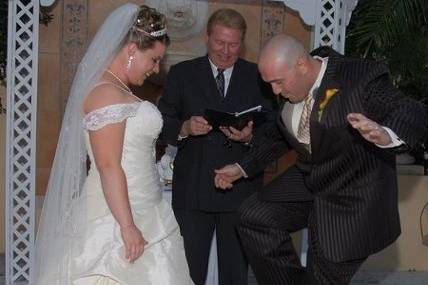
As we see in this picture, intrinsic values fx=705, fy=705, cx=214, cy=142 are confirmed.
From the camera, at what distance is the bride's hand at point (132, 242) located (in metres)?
3.09

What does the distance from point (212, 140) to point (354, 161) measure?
1.01 m

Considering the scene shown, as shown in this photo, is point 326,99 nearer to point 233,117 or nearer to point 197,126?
point 233,117

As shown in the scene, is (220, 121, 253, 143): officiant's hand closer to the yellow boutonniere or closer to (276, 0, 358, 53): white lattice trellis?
the yellow boutonniere

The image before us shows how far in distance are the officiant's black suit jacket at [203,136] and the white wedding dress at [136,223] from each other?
2.53 ft

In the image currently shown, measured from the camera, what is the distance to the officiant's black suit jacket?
13.4 feet

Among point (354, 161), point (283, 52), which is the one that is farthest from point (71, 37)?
point (354, 161)

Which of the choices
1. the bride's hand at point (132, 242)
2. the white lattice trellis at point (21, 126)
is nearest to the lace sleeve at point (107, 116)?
the bride's hand at point (132, 242)

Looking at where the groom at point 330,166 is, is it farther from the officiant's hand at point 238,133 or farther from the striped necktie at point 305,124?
the officiant's hand at point 238,133

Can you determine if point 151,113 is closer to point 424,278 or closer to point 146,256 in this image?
point 146,256

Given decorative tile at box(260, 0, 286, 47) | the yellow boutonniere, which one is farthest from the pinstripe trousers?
decorative tile at box(260, 0, 286, 47)

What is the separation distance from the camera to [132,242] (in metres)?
3.10

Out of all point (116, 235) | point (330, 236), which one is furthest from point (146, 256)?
point (330, 236)

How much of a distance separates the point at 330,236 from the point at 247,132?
0.86 m

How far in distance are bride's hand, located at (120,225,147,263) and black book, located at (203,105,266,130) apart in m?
0.92
